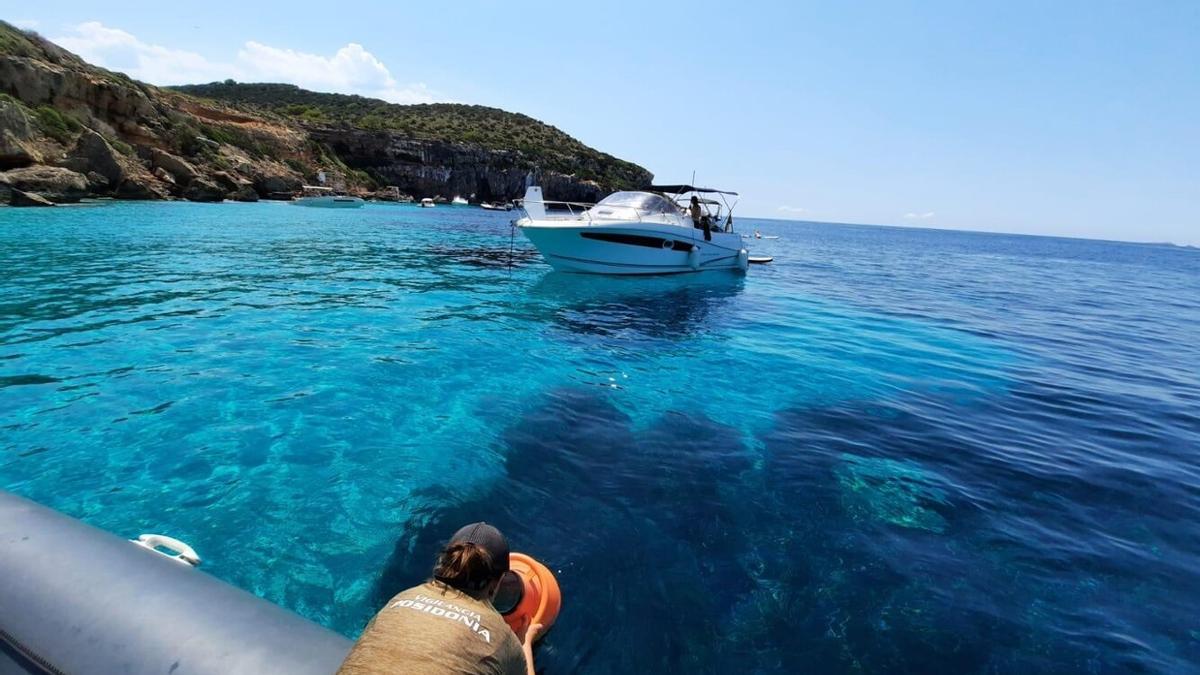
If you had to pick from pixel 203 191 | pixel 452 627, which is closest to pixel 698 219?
pixel 452 627

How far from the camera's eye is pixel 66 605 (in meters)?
2.45

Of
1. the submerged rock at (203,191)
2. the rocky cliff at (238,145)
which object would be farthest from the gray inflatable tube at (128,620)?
the submerged rock at (203,191)

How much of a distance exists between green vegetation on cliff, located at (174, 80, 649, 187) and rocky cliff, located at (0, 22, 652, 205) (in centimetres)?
44

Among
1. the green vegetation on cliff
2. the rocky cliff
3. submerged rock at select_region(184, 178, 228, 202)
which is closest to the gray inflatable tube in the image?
the rocky cliff

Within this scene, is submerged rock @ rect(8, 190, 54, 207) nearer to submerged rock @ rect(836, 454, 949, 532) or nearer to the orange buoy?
the orange buoy

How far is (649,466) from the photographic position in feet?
21.6

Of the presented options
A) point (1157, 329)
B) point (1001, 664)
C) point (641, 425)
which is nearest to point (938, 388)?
point (641, 425)

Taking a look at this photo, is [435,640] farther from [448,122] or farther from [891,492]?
[448,122]

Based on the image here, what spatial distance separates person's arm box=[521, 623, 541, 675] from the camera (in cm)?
244

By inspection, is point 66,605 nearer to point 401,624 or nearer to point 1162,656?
point 401,624

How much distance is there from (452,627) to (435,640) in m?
0.08

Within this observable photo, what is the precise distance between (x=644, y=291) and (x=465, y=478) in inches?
536

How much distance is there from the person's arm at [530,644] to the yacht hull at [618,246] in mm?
15663

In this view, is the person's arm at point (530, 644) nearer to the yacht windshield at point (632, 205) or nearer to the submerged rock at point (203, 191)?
the yacht windshield at point (632, 205)
